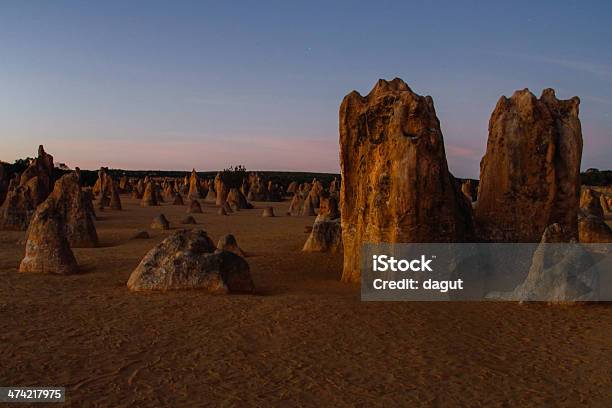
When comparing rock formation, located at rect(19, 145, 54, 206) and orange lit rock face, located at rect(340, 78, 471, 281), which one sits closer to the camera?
orange lit rock face, located at rect(340, 78, 471, 281)

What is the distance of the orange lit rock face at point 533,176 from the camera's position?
36.9 ft

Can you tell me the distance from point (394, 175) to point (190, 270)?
3.91m

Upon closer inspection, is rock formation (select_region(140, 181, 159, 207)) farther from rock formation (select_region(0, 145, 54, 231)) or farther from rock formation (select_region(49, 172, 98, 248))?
rock formation (select_region(49, 172, 98, 248))

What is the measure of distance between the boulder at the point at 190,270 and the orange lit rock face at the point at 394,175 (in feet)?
8.67

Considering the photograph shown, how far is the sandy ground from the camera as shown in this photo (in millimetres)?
5055

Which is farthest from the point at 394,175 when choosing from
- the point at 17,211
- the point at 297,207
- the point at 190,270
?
the point at 297,207

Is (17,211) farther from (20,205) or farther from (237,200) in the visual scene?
(237,200)

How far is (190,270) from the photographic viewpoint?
29.5 ft

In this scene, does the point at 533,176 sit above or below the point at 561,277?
above

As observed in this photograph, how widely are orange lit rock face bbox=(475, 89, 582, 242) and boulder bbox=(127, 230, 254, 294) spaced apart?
201 inches

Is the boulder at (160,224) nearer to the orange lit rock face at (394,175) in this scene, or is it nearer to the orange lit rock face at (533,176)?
the orange lit rock face at (394,175)

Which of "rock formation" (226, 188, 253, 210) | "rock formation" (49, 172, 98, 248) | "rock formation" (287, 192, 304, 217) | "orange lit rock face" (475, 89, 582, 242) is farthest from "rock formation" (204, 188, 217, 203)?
"orange lit rock face" (475, 89, 582, 242)

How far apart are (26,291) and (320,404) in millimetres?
6139

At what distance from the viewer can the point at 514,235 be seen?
11.2 meters
